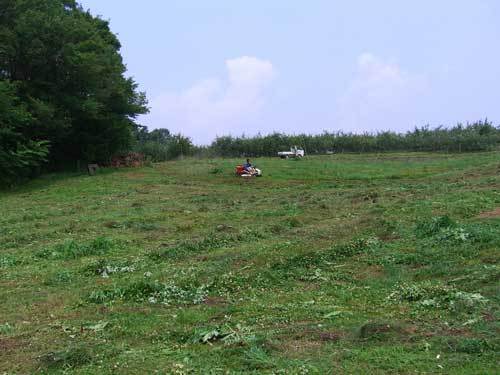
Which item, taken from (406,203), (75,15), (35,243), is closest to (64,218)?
(35,243)

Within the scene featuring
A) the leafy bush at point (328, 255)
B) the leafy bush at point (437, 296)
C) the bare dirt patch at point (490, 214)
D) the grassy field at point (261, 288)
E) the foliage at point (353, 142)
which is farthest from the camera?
the foliage at point (353, 142)

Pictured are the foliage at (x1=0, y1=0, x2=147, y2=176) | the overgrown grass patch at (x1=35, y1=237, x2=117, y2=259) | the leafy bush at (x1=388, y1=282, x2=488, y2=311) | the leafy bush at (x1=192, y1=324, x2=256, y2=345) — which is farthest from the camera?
the foliage at (x1=0, y1=0, x2=147, y2=176)

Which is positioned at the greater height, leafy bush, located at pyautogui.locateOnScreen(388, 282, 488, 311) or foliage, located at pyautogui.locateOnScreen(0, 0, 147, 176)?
foliage, located at pyautogui.locateOnScreen(0, 0, 147, 176)

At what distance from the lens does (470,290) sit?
7051mm

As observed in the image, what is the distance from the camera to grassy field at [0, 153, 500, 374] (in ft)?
17.3

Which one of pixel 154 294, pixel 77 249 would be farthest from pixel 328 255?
pixel 77 249

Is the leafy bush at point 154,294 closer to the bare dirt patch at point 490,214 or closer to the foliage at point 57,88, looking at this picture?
the bare dirt patch at point 490,214

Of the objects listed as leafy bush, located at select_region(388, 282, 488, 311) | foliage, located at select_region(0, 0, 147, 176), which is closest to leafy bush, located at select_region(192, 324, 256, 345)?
leafy bush, located at select_region(388, 282, 488, 311)

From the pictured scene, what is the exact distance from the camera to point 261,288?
8.22 meters

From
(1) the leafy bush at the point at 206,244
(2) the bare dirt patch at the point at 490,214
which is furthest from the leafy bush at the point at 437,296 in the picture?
(2) the bare dirt patch at the point at 490,214

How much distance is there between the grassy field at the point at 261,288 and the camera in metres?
5.26

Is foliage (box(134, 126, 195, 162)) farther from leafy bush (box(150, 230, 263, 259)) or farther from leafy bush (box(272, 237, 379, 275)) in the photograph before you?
leafy bush (box(272, 237, 379, 275))

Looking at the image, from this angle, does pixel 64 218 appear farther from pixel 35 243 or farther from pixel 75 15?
pixel 75 15

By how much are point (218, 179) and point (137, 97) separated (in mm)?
10265
